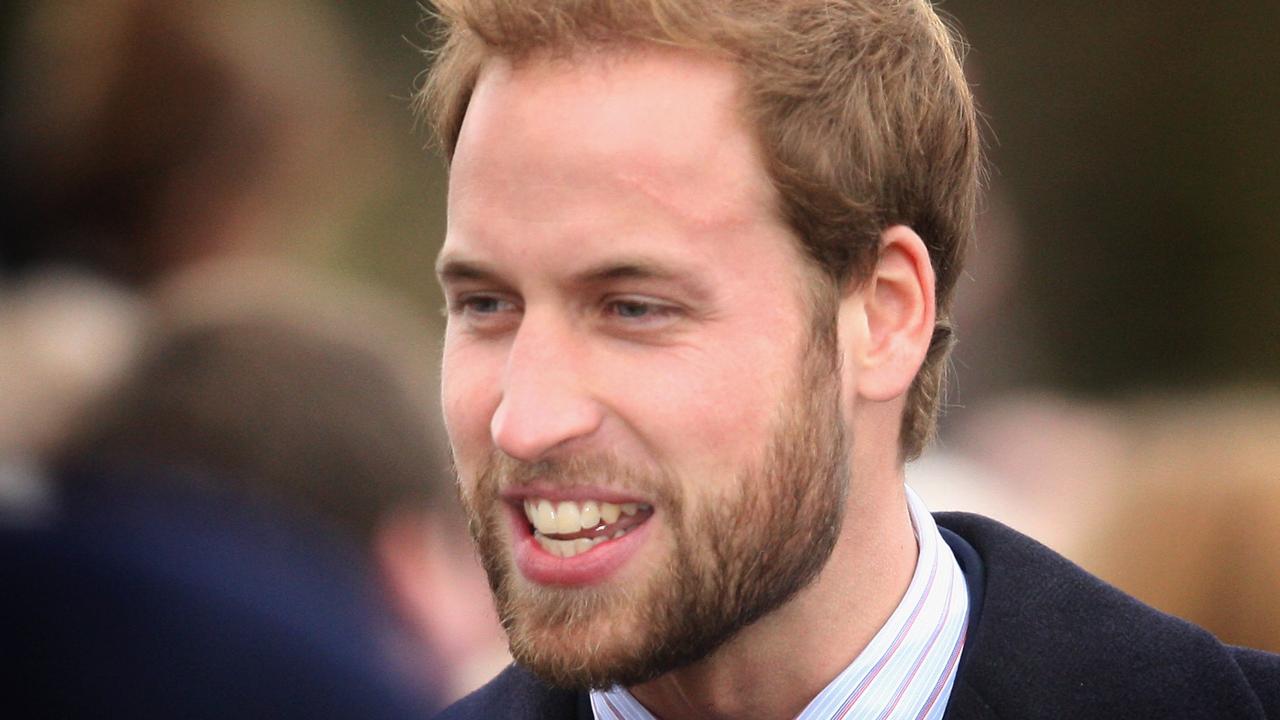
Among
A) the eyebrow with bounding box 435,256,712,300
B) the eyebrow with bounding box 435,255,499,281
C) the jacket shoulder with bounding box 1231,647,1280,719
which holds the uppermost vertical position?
the eyebrow with bounding box 435,255,499,281

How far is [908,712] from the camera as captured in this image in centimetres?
271

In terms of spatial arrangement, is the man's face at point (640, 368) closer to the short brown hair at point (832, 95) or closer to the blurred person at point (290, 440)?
the short brown hair at point (832, 95)

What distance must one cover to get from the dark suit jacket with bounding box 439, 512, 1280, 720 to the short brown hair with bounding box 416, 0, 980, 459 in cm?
34

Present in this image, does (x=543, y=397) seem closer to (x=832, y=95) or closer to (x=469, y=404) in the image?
(x=469, y=404)

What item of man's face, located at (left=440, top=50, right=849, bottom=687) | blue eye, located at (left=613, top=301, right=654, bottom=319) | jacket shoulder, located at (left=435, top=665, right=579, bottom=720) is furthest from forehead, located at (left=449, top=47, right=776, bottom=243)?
jacket shoulder, located at (left=435, top=665, right=579, bottom=720)

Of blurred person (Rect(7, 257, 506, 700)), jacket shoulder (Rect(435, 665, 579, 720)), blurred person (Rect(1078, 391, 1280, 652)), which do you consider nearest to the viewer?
blurred person (Rect(7, 257, 506, 700))

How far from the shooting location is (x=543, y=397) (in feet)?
8.21

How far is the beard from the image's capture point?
2523 mm

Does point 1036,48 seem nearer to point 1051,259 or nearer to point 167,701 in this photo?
point 1051,259

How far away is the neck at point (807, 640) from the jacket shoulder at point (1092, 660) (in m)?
0.19

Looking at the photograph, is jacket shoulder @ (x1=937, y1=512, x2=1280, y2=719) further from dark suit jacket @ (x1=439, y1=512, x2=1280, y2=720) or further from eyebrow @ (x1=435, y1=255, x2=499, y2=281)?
eyebrow @ (x1=435, y1=255, x2=499, y2=281)

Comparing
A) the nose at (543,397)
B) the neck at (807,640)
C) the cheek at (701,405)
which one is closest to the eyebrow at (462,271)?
the nose at (543,397)

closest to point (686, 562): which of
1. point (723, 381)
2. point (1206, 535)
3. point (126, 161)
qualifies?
point (723, 381)

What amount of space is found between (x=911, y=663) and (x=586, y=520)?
63cm
